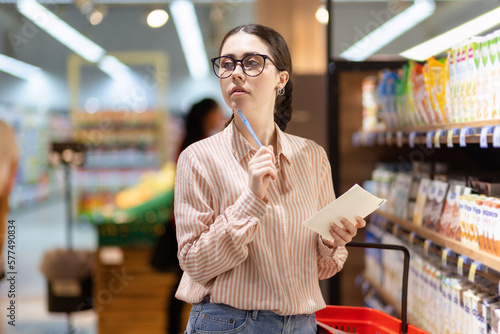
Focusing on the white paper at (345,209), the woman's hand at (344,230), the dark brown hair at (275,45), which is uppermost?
the dark brown hair at (275,45)

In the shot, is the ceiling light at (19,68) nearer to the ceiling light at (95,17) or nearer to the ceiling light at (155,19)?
the ceiling light at (95,17)

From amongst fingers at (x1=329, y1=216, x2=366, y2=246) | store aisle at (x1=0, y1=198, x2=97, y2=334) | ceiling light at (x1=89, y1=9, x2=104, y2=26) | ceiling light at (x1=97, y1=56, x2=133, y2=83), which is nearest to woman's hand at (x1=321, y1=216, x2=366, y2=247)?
fingers at (x1=329, y1=216, x2=366, y2=246)

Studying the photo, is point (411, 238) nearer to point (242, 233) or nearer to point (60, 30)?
point (242, 233)

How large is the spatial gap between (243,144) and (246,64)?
0.25 m

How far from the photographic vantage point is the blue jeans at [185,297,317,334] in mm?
1777

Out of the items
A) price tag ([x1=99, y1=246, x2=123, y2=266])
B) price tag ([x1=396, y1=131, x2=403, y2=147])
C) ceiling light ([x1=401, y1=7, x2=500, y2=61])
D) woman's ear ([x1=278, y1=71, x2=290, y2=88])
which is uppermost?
ceiling light ([x1=401, y1=7, x2=500, y2=61])

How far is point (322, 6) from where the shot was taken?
566cm

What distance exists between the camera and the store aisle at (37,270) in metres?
5.37

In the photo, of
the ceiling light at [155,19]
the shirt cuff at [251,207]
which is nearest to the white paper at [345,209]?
the shirt cuff at [251,207]

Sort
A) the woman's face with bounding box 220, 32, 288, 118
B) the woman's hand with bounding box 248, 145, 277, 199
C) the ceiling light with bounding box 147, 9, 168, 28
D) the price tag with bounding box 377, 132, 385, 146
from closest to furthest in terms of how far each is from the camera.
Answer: the woman's hand with bounding box 248, 145, 277, 199
the woman's face with bounding box 220, 32, 288, 118
the price tag with bounding box 377, 132, 385, 146
the ceiling light with bounding box 147, 9, 168, 28

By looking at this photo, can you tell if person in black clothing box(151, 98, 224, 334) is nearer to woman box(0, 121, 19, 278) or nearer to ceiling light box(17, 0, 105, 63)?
woman box(0, 121, 19, 278)

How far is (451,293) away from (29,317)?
4278 mm

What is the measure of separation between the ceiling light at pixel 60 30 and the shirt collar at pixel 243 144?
17.4ft

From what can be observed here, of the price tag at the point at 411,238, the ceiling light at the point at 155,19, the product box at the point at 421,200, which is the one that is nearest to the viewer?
the product box at the point at 421,200
